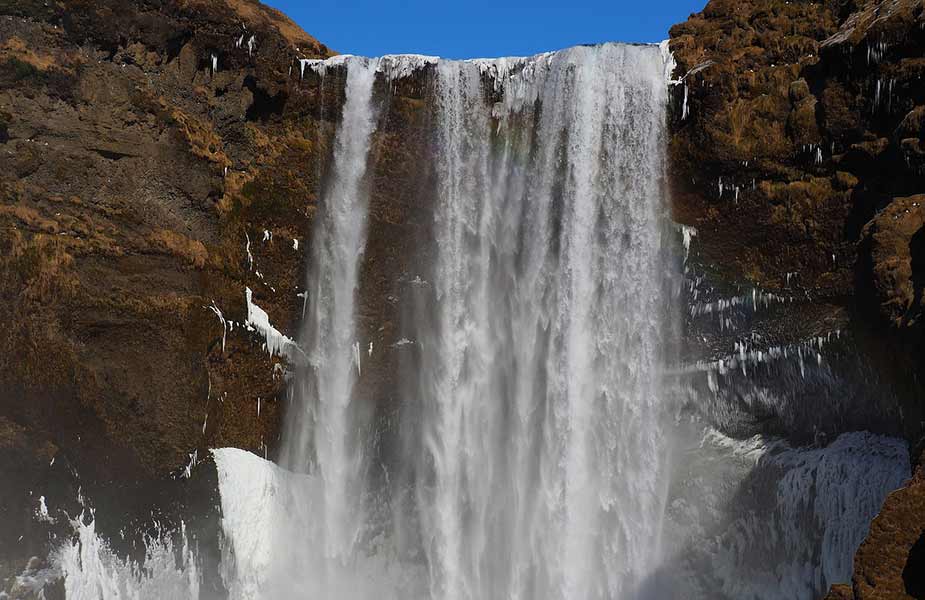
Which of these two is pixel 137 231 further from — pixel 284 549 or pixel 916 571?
pixel 916 571

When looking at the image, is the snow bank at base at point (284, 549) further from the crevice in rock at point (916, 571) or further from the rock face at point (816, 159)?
the crevice in rock at point (916, 571)

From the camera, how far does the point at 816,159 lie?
13.5 m

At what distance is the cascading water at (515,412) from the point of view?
14.5 meters

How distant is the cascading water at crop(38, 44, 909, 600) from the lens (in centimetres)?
1447

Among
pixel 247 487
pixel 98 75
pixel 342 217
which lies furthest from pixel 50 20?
pixel 247 487

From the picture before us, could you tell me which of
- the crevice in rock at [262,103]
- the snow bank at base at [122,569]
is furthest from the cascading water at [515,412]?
the crevice in rock at [262,103]

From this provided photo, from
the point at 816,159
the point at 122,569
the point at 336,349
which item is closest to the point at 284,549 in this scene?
the point at 122,569

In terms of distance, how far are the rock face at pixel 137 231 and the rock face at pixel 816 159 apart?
646 centimetres

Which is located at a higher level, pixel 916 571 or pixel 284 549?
pixel 916 571

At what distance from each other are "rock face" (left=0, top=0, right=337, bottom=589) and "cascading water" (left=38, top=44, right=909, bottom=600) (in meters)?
0.86

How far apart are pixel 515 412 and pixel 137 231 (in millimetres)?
6899

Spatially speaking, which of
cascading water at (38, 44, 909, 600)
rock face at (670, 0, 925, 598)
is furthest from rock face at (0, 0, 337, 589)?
rock face at (670, 0, 925, 598)

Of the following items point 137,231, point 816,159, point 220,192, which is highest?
point 220,192

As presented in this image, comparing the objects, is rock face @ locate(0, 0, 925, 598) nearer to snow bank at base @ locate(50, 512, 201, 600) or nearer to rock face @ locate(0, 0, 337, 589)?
rock face @ locate(0, 0, 337, 589)
